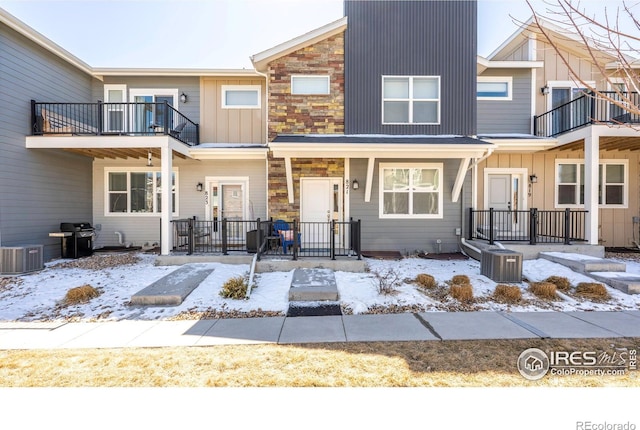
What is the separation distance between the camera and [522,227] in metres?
10.4

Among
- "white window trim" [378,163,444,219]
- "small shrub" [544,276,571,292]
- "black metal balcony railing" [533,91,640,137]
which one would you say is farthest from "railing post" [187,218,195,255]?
"black metal balcony railing" [533,91,640,137]

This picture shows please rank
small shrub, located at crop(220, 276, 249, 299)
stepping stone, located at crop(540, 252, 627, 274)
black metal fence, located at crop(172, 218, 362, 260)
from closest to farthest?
1. small shrub, located at crop(220, 276, 249, 299)
2. stepping stone, located at crop(540, 252, 627, 274)
3. black metal fence, located at crop(172, 218, 362, 260)

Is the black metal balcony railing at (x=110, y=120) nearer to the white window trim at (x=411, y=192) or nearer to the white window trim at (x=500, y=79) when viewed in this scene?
the white window trim at (x=411, y=192)

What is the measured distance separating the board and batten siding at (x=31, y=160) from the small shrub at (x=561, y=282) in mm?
13143

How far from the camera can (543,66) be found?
10531 mm

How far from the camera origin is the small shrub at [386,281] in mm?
5955

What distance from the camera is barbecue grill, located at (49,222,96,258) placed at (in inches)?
362

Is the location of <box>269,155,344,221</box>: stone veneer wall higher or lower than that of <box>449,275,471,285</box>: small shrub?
higher

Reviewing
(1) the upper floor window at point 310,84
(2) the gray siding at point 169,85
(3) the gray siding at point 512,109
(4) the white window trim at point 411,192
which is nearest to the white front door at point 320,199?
(4) the white window trim at point 411,192

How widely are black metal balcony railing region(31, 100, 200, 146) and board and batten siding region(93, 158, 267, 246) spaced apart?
1049mm

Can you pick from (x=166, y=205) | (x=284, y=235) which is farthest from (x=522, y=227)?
(x=166, y=205)

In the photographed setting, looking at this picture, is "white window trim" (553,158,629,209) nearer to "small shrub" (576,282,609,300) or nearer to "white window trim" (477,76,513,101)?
"white window trim" (477,76,513,101)

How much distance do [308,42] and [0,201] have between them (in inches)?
368

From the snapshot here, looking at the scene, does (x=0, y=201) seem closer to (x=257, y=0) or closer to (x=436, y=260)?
(x=257, y=0)
